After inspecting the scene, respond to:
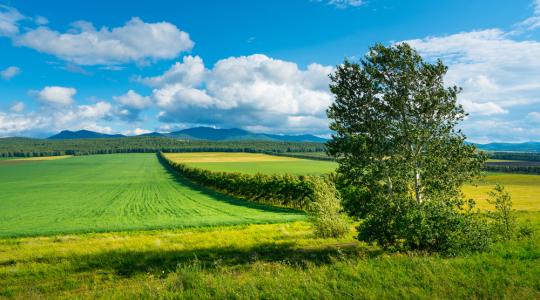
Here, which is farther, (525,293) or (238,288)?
(238,288)

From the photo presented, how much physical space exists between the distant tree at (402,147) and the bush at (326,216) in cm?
807

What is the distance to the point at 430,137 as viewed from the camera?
19297mm

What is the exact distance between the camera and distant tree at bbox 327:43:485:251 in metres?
18.8

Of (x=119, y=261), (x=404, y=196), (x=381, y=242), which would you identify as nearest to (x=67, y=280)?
(x=119, y=261)

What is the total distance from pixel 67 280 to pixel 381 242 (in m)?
16.4

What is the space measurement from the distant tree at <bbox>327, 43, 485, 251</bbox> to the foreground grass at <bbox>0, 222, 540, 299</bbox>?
282 cm

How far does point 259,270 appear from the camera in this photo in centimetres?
1716

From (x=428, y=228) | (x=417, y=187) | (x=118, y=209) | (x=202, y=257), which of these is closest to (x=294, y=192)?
(x=118, y=209)

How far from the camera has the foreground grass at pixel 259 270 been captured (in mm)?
11484

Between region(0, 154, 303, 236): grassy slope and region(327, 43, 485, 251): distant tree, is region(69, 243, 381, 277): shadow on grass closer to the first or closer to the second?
region(327, 43, 485, 251): distant tree

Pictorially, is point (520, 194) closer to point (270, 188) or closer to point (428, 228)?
point (270, 188)

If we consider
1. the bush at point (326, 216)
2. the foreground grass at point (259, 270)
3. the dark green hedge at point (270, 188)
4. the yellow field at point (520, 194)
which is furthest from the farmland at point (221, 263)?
the dark green hedge at point (270, 188)

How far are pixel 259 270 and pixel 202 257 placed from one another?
743 cm

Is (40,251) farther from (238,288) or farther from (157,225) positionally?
(238,288)
